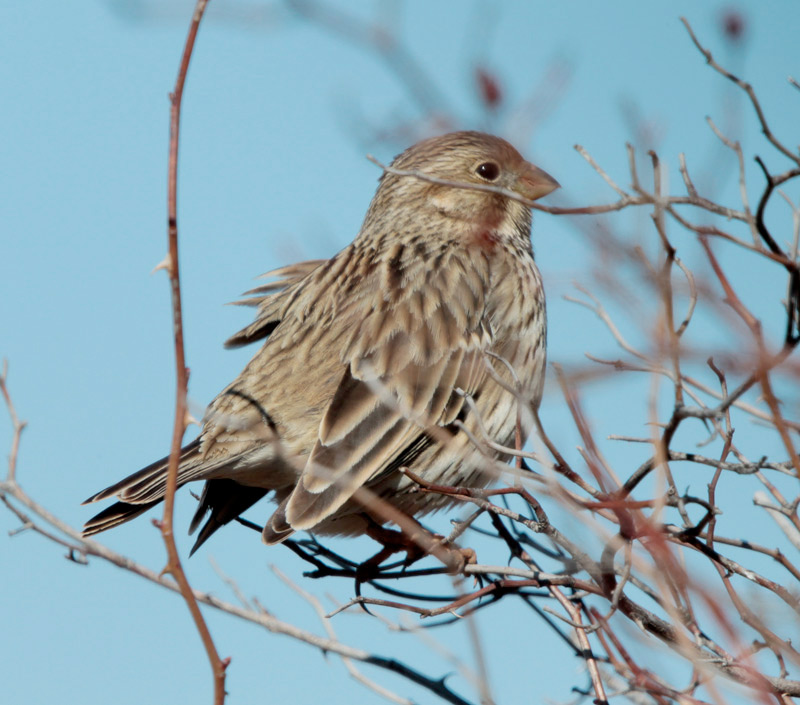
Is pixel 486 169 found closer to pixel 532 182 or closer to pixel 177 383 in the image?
pixel 532 182

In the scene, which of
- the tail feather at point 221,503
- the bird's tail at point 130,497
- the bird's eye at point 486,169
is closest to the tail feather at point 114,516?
the bird's tail at point 130,497

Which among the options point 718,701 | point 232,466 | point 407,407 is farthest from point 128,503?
point 718,701

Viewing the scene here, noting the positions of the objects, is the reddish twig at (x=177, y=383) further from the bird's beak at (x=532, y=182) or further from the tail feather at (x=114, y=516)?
the bird's beak at (x=532, y=182)

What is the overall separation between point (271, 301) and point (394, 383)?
4.15ft

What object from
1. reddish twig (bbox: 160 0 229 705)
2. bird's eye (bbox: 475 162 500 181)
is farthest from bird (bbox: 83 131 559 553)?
reddish twig (bbox: 160 0 229 705)

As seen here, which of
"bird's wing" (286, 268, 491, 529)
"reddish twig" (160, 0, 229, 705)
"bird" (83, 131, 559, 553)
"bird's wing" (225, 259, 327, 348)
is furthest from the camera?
"bird's wing" (225, 259, 327, 348)

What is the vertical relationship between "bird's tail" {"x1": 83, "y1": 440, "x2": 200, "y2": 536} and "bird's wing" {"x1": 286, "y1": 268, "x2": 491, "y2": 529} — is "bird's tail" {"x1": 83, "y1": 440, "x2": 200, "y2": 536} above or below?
below

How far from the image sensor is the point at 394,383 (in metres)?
4.42

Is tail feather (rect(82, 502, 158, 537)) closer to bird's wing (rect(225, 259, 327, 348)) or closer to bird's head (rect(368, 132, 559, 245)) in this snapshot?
bird's wing (rect(225, 259, 327, 348))

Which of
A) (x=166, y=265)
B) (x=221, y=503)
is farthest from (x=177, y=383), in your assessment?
(x=221, y=503)

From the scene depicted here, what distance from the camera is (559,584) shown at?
117 inches

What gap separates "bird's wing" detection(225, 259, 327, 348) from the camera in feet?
16.8

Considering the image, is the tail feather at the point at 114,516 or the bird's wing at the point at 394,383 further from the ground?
the bird's wing at the point at 394,383

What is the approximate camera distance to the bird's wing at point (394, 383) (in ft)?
13.3
